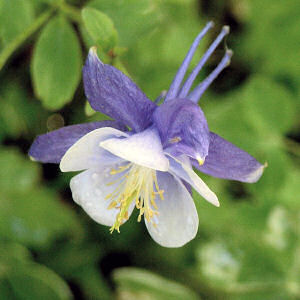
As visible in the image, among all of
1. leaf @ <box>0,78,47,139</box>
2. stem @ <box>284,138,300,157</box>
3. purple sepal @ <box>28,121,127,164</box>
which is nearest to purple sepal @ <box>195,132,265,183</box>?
purple sepal @ <box>28,121,127,164</box>

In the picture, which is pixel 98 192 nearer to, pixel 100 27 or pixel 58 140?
pixel 58 140

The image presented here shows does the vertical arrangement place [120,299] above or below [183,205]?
below

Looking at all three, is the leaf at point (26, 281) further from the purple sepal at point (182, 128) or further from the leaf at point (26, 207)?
the purple sepal at point (182, 128)

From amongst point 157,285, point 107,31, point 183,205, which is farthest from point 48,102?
point 157,285

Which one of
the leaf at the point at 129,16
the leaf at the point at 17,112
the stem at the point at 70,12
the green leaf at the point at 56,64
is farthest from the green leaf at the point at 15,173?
the leaf at the point at 129,16

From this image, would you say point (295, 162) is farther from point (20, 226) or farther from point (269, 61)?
point (20, 226)

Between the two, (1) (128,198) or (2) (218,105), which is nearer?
(1) (128,198)

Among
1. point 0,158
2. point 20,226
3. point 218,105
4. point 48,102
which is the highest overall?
point 48,102

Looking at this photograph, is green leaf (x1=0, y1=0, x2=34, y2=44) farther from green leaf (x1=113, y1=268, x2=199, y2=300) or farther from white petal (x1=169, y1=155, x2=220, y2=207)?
green leaf (x1=113, y1=268, x2=199, y2=300)
